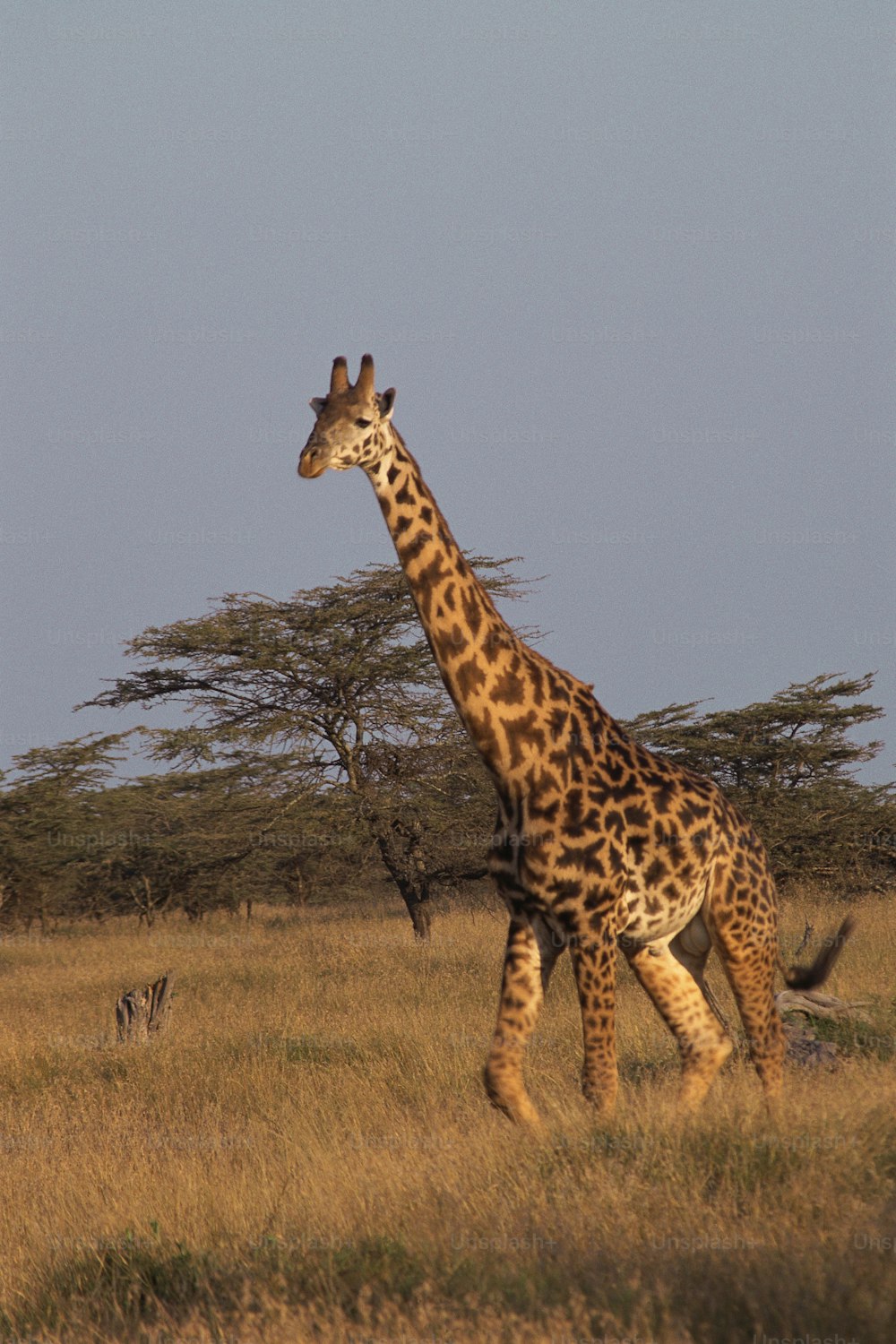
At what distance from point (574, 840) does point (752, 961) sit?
1.32 meters

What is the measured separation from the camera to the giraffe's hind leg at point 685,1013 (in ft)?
23.7

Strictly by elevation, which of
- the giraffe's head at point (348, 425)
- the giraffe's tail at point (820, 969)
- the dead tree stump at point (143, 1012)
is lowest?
the dead tree stump at point (143, 1012)

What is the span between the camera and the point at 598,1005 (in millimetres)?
6441

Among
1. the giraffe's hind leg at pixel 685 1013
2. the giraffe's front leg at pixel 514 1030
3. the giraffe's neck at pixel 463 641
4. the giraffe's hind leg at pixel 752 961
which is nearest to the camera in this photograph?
the giraffe's front leg at pixel 514 1030

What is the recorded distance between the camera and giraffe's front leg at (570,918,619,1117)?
21.1ft

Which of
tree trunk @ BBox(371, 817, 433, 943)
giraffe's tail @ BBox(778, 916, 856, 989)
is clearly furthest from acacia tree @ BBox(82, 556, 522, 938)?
giraffe's tail @ BBox(778, 916, 856, 989)

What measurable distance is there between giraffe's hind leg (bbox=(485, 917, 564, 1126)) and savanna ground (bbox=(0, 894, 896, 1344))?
0.56ft

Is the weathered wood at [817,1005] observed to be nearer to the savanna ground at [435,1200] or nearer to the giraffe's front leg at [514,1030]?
the savanna ground at [435,1200]

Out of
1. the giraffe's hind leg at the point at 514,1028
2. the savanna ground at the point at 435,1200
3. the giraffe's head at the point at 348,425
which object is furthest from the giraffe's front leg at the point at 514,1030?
the giraffe's head at the point at 348,425

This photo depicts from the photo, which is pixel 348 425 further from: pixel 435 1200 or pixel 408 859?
pixel 408 859

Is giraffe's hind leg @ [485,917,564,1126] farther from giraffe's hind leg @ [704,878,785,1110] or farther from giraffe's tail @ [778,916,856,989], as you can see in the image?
giraffe's tail @ [778,916,856,989]

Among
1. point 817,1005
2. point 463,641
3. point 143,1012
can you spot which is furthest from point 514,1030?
point 143,1012

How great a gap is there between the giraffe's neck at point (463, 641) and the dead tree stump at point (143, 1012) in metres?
6.70

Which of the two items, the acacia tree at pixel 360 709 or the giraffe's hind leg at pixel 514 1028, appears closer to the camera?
the giraffe's hind leg at pixel 514 1028
